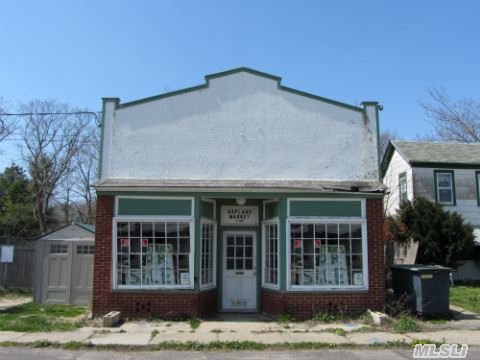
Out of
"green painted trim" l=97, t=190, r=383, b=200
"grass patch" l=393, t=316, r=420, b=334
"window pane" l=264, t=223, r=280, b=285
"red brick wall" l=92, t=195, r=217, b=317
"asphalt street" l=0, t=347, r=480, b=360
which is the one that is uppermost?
"green painted trim" l=97, t=190, r=383, b=200

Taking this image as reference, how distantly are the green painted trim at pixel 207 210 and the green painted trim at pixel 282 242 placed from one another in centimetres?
186

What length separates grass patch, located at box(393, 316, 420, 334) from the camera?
10.0 m

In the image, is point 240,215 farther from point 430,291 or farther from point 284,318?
point 430,291

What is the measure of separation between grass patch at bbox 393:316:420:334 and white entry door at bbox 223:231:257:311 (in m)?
3.68

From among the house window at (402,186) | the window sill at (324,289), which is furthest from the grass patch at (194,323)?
the house window at (402,186)

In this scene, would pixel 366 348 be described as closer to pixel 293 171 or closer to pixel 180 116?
pixel 293 171

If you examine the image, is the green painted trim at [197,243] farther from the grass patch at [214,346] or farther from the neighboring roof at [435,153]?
the neighboring roof at [435,153]

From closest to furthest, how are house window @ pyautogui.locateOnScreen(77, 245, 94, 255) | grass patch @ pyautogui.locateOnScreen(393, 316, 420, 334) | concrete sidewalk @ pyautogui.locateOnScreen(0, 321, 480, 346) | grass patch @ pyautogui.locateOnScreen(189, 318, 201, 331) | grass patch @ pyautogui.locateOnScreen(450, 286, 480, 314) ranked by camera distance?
concrete sidewalk @ pyautogui.locateOnScreen(0, 321, 480, 346), grass patch @ pyautogui.locateOnScreen(393, 316, 420, 334), grass patch @ pyautogui.locateOnScreen(189, 318, 201, 331), grass patch @ pyautogui.locateOnScreen(450, 286, 480, 314), house window @ pyautogui.locateOnScreen(77, 245, 94, 255)

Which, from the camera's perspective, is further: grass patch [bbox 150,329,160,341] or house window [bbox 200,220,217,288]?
house window [bbox 200,220,217,288]

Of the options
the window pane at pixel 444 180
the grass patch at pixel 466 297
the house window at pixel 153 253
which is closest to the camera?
A: the house window at pixel 153 253

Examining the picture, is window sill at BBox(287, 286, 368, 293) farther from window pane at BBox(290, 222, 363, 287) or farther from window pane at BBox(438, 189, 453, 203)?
window pane at BBox(438, 189, 453, 203)

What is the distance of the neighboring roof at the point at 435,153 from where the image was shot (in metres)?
19.9

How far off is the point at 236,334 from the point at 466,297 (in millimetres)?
8751

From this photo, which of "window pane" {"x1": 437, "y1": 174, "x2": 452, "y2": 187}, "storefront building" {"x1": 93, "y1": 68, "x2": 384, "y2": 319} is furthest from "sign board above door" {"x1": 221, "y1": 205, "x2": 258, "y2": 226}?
"window pane" {"x1": 437, "y1": 174, "x2": 452, "y2": 187}
